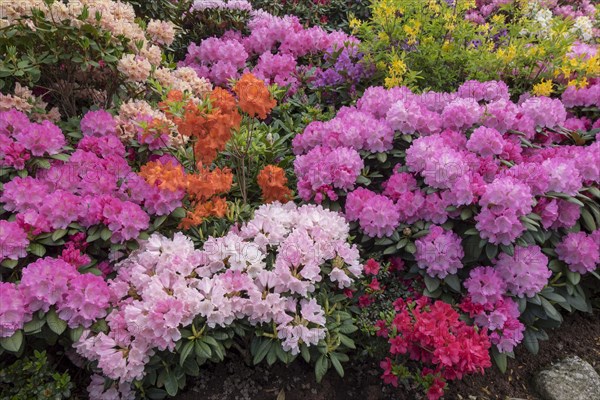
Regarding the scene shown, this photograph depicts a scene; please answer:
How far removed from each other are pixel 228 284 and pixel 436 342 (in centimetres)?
86

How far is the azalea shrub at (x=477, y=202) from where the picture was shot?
228 centimetres

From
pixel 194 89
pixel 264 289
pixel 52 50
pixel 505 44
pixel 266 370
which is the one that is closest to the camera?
pixel 264 289

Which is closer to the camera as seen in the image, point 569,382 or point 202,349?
point 202,349

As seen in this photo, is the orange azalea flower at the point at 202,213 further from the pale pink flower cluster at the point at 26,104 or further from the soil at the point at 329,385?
the pale pink flower cluster at the point at 26,104

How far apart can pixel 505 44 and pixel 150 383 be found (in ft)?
11.1

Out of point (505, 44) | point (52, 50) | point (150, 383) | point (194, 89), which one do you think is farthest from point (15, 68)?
point (505, 44)

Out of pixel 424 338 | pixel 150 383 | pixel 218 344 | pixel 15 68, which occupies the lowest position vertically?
pixel 150 383

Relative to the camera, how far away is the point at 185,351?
1871 millimetres

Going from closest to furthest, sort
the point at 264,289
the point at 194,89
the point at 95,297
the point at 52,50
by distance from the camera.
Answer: the point at 95,297 → the point at 264,289 → the point at 52,50 → the point at 194,89

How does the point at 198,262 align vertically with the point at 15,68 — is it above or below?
below

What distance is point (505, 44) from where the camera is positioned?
3.75 metres

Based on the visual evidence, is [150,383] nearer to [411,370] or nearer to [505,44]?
[411,370]

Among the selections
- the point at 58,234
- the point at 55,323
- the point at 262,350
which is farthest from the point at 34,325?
the point at 262,350

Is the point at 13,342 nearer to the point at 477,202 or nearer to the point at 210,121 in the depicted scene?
the point at 210,121
